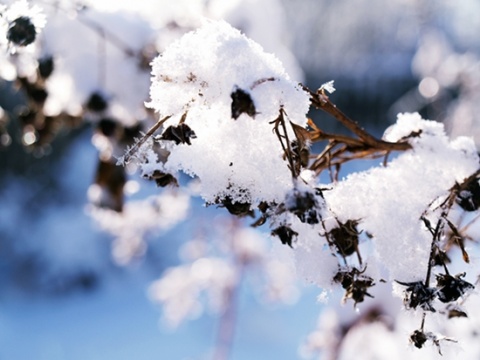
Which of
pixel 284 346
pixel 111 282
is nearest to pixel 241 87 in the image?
pixel 284 346

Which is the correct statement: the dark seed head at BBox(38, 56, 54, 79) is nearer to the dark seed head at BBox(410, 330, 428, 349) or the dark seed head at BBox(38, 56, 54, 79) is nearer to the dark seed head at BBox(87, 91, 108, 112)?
the dark seed head at BBox(87, 91, 108, 112)

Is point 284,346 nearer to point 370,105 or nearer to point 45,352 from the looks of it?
point 45,352

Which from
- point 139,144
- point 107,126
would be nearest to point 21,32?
point 139,144

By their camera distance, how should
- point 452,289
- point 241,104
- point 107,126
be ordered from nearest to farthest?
point 241,104
point 452,289
point 107,126

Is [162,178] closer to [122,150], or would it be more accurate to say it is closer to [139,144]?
[139,144]

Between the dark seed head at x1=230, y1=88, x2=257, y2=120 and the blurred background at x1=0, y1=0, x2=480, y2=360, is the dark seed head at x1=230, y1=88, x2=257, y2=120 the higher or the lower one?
the lower one

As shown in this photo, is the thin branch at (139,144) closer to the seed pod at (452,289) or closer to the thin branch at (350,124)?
the thin branch at (350,124)

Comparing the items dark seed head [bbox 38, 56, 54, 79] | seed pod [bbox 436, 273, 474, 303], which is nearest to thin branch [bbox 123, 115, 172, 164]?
seed pod [bbox 436, 273, 474, 303]

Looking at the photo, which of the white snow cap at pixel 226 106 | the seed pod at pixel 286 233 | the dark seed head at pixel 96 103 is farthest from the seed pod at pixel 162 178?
the dark seed head at pixel 96 103
